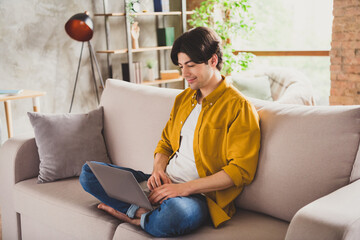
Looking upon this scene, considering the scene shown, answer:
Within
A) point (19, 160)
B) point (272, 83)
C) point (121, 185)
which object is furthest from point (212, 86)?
point (272, 83)

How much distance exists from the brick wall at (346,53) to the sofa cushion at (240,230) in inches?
97.0

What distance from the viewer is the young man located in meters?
1.58

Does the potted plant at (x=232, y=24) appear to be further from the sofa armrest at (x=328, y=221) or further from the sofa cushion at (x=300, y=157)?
the sofa armrest at (x=328, y=221)

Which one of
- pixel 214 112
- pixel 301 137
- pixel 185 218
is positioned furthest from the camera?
pixel 214 112

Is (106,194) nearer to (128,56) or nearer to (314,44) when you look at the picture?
(128,56)

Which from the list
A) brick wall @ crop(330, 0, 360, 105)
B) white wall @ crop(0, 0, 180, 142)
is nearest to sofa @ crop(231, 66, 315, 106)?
brick wall @ crop(330, 0, 360, 105)

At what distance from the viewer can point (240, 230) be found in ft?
5.07

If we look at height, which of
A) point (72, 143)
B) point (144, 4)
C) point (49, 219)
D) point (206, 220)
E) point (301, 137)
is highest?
point (144, 4)

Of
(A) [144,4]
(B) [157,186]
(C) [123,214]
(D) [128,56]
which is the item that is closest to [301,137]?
(B) [157,186]

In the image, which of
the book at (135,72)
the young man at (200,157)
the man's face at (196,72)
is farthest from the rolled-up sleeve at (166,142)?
the book at (135,72)

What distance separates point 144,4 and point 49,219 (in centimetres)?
351

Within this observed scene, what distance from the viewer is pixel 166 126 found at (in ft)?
6.67

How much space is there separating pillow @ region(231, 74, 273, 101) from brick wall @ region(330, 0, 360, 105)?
34.9 inches

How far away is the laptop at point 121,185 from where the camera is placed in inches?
60.5
